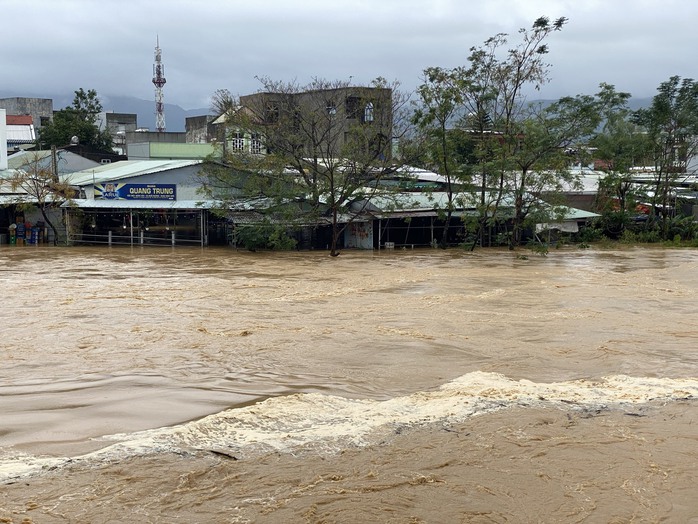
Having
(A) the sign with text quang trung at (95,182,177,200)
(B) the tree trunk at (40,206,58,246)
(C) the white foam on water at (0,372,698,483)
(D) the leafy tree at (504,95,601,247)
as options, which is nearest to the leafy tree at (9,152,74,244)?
(B) the tree trunk at (40,206,58,246)

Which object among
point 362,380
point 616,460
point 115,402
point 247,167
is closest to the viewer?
point 616,460

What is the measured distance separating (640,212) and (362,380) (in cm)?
3088

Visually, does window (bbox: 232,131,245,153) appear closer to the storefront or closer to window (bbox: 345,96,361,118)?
the storefront

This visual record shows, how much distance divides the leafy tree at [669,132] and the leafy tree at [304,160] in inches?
550

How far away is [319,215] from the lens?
29.1m

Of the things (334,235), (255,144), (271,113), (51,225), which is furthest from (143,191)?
(334,235)

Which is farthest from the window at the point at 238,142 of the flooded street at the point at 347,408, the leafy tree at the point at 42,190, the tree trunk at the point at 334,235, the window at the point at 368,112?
the flooded street at the point at 347,408

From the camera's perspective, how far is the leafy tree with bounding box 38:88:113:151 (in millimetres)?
44562

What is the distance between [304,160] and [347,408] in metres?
21.1

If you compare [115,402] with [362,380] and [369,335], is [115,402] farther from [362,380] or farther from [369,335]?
[369,335]

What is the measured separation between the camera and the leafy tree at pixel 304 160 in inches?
1120

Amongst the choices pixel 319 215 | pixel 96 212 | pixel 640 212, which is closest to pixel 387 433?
pixel 319 215

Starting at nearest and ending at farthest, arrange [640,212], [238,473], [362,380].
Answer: [238,473], [362,380], [640,212]

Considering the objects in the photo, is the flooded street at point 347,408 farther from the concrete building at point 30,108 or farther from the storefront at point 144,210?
the concrete building at point 30,108
